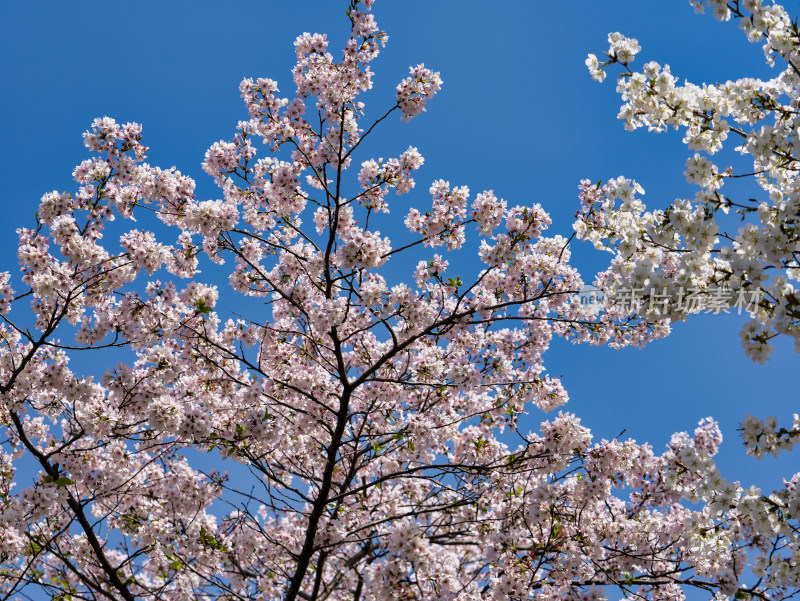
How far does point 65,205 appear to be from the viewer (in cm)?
838

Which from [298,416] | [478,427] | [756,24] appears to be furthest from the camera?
[478,427]

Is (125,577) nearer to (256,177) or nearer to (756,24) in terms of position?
(256,177)

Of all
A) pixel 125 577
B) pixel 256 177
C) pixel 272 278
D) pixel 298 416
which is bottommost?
pixel 125 577

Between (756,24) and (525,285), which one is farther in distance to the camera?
(525,285)

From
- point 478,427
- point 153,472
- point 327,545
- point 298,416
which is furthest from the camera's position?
point 153,472

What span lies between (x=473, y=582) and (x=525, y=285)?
4717mm

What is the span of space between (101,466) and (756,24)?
36.4 ft

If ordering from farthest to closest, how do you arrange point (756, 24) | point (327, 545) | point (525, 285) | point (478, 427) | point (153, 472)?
point (153, 472) < point (478, 427) < point (525, 285) < point (327, 545) < point (756, 24)

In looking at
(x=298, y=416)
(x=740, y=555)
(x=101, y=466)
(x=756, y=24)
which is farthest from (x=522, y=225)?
(x=101, y=466)

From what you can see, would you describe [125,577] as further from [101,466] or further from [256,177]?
[256,177]

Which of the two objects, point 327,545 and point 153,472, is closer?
point 327,545

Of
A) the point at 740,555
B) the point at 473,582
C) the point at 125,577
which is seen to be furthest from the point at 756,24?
the point at 125,577

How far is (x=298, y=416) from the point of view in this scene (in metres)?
9.32

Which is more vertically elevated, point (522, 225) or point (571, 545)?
point (522, 225)
